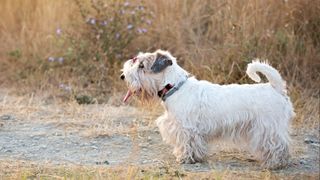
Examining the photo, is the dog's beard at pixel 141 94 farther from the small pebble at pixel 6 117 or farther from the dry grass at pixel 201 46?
the small pebble at pixel 6 117

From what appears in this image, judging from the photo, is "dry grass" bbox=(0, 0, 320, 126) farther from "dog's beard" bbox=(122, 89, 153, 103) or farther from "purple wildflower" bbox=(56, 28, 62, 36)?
"dog's beard" bbox=(122, 89, 153, 103)

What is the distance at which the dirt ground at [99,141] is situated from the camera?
6.89m

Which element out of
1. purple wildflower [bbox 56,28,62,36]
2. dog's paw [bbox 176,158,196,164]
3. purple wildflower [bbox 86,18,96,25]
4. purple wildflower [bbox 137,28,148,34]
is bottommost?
dog's paw [bbox 176,158,196,164]

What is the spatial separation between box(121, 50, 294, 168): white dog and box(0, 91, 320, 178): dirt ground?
0.19 metres

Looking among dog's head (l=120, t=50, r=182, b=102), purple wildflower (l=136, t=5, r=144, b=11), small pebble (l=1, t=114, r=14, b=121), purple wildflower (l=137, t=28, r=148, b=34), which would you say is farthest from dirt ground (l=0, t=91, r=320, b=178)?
purple wildflower (l=136, t=5, r=144, b=11)

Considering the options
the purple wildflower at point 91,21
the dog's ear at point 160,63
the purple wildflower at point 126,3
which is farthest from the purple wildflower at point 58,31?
the dog's ear at point 160,63

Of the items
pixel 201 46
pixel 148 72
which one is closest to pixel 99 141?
pixel 148 72

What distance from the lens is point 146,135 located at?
798cm

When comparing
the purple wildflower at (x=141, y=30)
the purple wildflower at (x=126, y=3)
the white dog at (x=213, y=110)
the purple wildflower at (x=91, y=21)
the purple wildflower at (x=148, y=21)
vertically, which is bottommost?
the white dog at (x=213, y=110)

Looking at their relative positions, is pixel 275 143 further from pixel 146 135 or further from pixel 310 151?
pixel 146 135

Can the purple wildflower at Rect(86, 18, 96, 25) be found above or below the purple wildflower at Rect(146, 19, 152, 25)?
above

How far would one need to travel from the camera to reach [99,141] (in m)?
7.72

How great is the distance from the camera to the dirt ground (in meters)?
6.89

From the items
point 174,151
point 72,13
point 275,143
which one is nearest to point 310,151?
point 275,143
